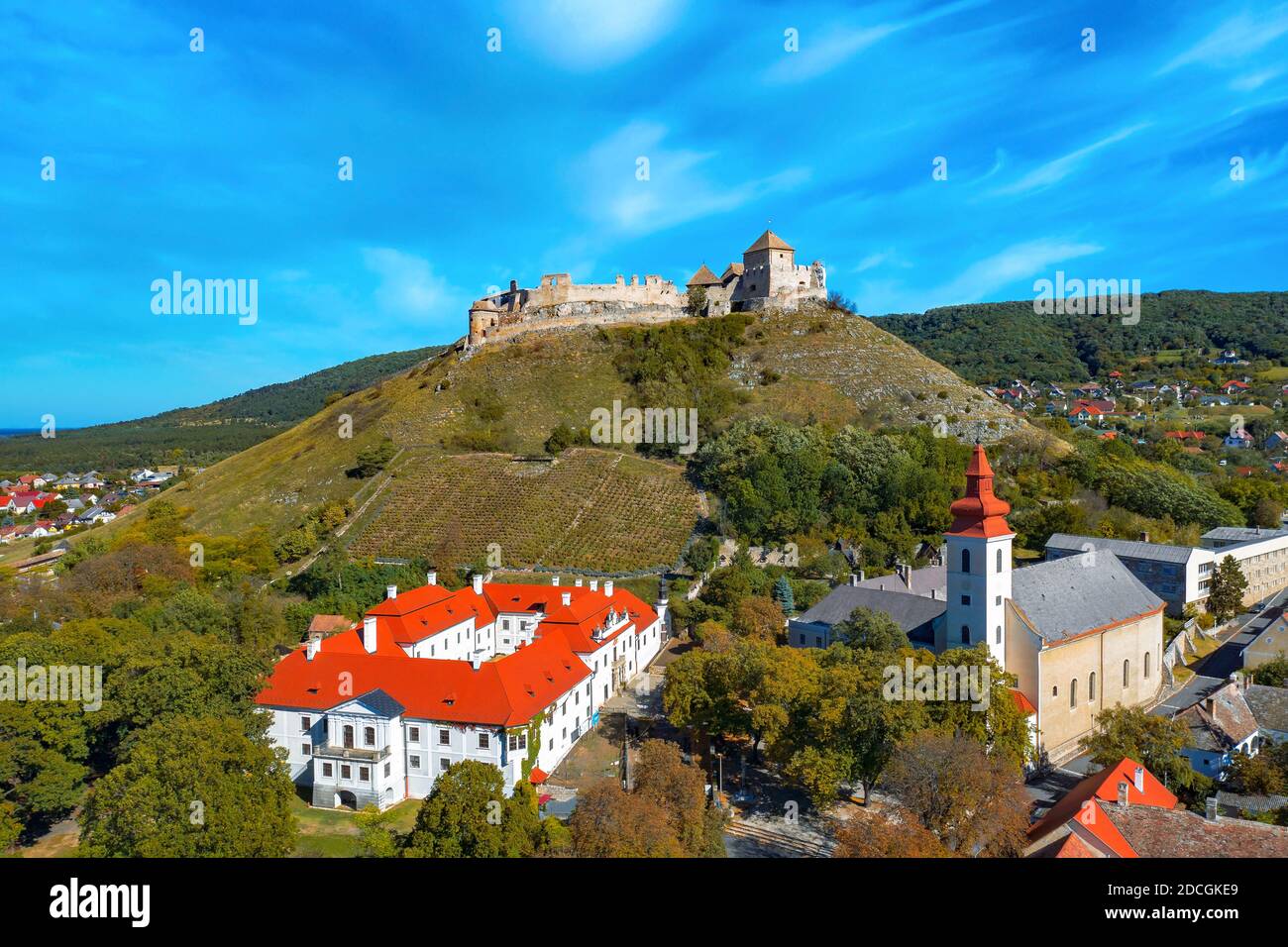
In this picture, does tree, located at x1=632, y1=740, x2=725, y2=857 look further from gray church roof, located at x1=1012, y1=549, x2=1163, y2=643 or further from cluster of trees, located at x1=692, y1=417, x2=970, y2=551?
cluster of trees, located at x1=692, y1=417, x2=970, y2=551

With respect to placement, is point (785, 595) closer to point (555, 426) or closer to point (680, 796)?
point (680, 796)

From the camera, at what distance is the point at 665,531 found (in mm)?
62969

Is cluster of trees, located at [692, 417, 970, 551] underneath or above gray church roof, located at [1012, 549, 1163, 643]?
above

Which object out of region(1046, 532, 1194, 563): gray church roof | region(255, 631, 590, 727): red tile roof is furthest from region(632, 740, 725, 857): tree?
region(1046, 532, 1194, 563): gray church roof

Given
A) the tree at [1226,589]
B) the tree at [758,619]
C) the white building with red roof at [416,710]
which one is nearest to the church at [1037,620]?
the tree at [758,619]

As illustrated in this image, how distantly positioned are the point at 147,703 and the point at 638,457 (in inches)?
1920

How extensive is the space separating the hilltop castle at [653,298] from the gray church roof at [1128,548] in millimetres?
45995

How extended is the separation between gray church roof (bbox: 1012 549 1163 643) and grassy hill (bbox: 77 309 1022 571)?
87.7 feet

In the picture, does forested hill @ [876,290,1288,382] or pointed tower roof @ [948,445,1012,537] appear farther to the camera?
forested hill @ [876,290,1288,382]

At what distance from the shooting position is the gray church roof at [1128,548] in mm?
55188

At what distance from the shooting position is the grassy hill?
65.4m

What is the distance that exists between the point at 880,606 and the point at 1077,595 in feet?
28.4

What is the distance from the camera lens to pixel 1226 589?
5372cm

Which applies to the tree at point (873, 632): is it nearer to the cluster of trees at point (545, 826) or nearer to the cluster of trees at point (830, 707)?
the cluster of trees at point (830, 707)
